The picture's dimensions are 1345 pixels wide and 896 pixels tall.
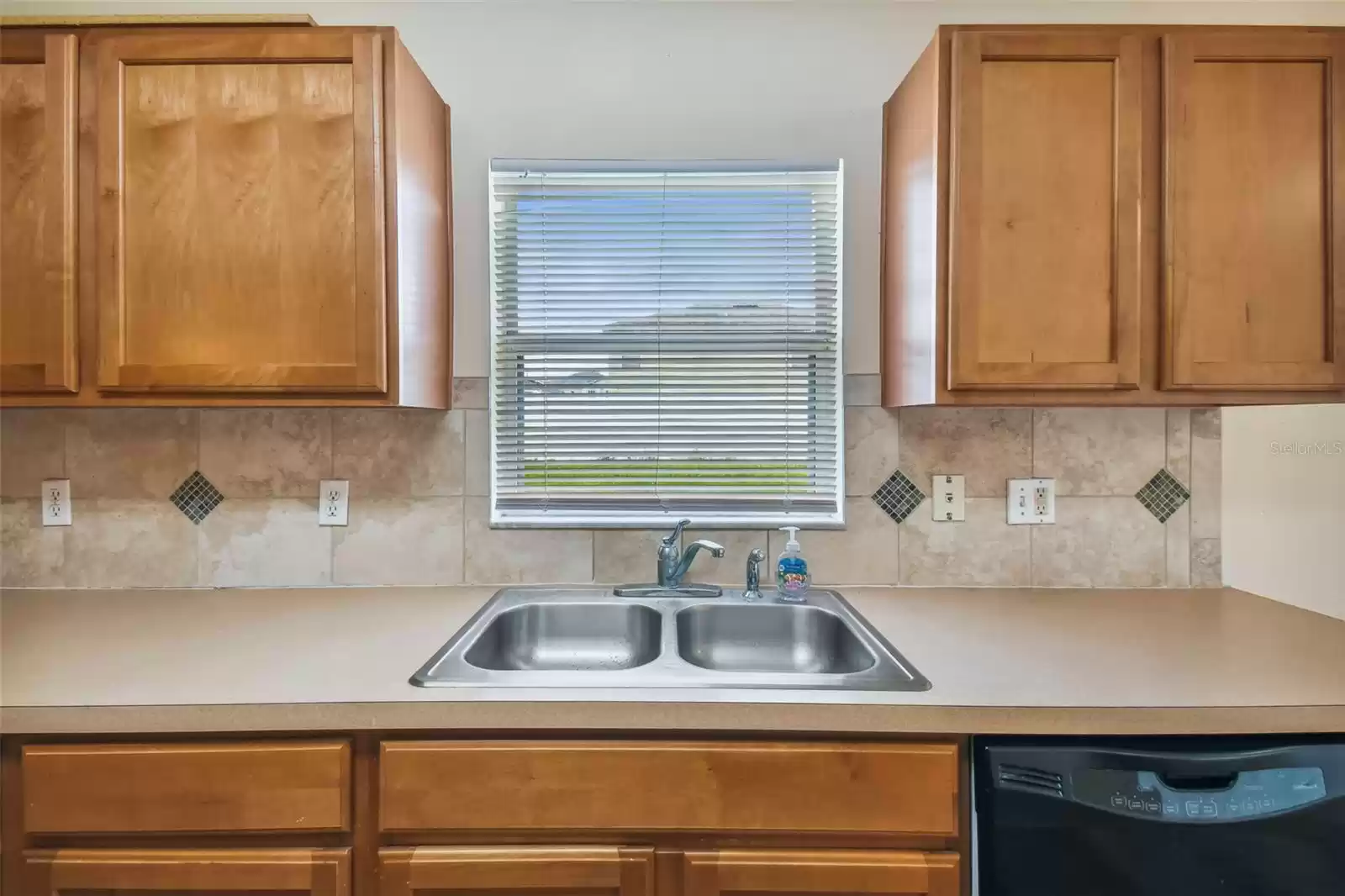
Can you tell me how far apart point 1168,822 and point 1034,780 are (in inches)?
8.0

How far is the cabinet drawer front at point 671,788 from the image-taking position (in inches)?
38.1

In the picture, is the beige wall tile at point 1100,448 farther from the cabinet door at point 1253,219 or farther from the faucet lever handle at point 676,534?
the faucet lever handle at point 676,534

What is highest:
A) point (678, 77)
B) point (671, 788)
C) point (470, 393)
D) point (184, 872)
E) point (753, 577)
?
point (678, 77)

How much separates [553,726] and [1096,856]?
2.76 ft

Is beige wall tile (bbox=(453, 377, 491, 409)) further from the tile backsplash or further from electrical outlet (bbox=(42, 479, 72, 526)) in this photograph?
electrical outlet (bbox=(42, 479, 72, 526))

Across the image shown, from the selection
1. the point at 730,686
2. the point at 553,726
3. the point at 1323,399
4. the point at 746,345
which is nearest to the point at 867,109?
the point at 746,345

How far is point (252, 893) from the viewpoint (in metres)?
0.98

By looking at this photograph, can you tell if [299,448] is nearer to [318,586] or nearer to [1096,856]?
[318,586]

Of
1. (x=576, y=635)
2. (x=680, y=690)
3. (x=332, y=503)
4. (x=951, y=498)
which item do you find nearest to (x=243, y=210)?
(x=332, y=503)

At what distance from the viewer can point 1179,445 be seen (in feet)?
5.39

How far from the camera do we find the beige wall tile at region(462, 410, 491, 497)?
66.3 inches

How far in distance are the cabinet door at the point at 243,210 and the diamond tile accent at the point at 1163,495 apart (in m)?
1.91

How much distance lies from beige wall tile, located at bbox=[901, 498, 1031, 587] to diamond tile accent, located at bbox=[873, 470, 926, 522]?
1.4 inches

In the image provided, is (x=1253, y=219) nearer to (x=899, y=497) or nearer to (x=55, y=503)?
(x=899, y=497)
